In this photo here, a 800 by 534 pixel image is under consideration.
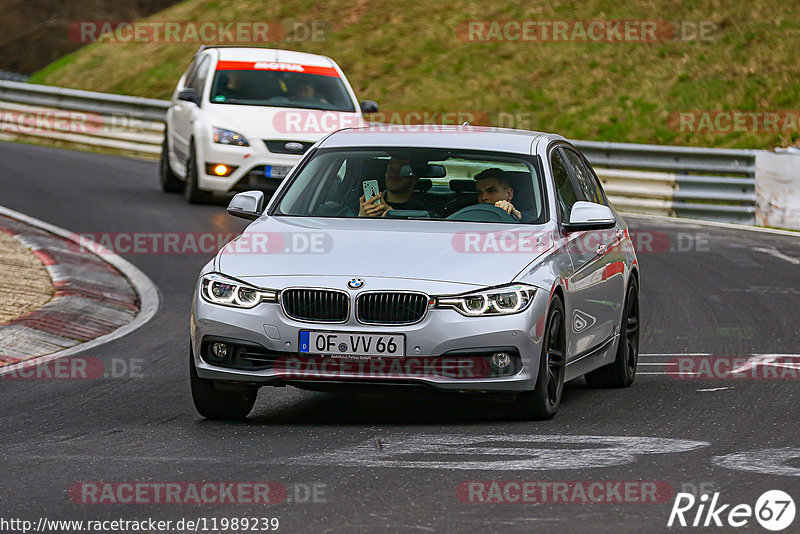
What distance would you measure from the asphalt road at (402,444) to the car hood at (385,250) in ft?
2.62

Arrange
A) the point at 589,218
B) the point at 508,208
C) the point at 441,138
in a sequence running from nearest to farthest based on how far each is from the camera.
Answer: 1. the point at 589,218
2. the point at 508,208
3. the point at 441,138

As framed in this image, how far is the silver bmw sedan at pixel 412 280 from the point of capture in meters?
7.78

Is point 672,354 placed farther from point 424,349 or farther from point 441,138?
point 424,349

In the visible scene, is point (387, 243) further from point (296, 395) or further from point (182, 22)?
point (182, 22)

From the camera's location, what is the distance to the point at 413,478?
260 inches

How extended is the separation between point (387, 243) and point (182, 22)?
30.4 meters

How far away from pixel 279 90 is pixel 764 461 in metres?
13.8

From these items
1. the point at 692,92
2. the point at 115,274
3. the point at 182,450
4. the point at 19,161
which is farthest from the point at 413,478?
the point at 692,92

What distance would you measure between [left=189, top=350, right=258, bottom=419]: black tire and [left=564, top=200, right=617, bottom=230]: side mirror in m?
2.02

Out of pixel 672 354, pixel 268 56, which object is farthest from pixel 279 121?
pixel 672 354

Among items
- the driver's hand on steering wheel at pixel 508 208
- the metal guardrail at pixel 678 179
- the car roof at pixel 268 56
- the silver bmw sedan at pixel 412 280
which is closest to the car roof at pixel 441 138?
the silver bmw sedan at pixel 412 280

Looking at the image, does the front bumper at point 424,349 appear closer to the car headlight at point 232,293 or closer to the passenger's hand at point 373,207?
the car headlight at point 232,293

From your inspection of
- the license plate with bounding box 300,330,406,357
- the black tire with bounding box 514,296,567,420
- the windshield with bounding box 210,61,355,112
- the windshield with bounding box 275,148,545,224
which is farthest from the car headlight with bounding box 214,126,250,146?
the license plate with bounding box 300,330,406,357

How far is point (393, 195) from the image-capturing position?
9000mm
